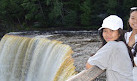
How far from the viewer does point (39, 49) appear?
819 cm

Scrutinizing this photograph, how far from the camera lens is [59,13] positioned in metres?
17.1

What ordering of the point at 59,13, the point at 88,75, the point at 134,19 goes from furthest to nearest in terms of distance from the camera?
the point at 59,13
the point at 134,19
the point at 88,75

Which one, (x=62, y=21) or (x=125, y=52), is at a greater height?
(x=125, y=52)

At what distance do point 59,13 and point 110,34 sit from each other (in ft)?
51.7

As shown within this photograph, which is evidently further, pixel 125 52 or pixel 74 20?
pixel 74 20

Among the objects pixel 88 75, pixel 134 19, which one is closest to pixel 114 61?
pixel 88 75

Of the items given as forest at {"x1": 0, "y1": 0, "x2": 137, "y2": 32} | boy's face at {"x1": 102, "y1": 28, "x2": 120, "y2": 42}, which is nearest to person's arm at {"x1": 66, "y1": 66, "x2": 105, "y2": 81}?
boy's face at {"x1": 102, "y1": 28, "x2": 120, "y2": 42}

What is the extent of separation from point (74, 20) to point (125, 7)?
4.66 metres

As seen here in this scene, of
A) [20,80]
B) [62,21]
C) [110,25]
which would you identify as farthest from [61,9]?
[110,25]

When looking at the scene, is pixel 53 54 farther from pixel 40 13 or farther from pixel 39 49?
pixel 40 13

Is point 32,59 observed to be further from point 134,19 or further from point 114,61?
point 114,61

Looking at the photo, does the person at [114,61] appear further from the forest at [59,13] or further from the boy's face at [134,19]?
the forest at [59,13]

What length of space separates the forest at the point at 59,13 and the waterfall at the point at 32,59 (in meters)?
6.77

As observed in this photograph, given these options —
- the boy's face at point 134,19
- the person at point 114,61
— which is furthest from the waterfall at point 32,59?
the person at point 114,61
